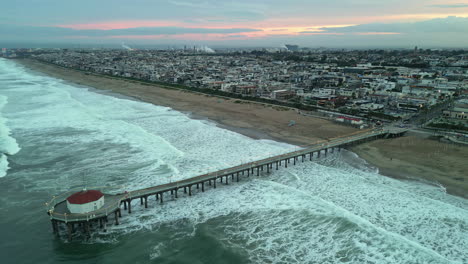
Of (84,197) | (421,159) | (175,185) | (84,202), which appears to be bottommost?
(175,185)

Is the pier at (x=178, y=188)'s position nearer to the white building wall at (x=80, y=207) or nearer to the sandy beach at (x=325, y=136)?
the white building wall at (x=80, y=207)

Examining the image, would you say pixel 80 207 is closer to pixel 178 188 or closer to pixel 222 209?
pixel 178 188

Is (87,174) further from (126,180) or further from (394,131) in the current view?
(394,131)

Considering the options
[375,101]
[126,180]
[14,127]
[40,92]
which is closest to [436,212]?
[126,180]

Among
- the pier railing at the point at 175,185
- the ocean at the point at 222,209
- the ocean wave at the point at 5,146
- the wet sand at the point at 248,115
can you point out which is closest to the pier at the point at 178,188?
the pier railing at the point at 175,185

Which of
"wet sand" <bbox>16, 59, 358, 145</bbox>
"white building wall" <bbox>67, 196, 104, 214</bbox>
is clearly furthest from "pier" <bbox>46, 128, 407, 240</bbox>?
"wet sand" <bbox>16, 59, 358, 145</bbox>

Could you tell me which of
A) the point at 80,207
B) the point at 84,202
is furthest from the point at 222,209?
the point at 80,207

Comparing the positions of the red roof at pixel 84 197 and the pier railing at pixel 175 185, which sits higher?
the red roof at pixel 84 197
